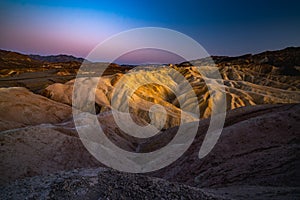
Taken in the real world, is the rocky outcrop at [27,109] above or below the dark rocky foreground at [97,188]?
below

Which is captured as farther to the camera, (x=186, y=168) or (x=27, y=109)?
(x=27, y=109)

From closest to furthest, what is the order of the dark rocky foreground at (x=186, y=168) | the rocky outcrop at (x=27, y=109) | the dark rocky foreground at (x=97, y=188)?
the dark rocky foreground at (x=97, y=188) < the dark rocky foreground at (x=186, y=168) < the rocky outcrop at (x=27, y=109)

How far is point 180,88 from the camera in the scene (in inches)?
1623

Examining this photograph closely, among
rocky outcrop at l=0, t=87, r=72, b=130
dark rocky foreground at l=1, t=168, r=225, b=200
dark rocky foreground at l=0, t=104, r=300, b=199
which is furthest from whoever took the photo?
rocky outcrop at l=0, t=87, r=72, b=130

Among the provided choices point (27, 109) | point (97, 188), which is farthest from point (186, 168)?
point (27, 109)

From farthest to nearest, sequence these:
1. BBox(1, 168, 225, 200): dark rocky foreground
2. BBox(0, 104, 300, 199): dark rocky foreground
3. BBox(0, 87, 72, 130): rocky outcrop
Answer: BBox(0, 87, 72, 130): rocky outcrop
BBox(0, 104, 300, 199): dark rocky foreground
BBox(1, 168, 225, 200): dark rocky foreground

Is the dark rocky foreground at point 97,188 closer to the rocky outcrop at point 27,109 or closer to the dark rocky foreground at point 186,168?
the dark rocky foreground at point 186,168

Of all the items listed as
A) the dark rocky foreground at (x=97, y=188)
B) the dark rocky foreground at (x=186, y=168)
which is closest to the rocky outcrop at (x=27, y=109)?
the dark rocky foreground at (x=186, y=168)

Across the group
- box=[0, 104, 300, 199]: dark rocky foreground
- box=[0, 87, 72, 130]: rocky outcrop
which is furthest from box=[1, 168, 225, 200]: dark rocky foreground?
box=[0, 87, 72, 130]: rocky outcrop

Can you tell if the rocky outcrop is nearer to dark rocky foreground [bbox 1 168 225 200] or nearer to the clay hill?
the clay hill

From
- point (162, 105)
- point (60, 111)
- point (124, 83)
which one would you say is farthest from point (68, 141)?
point (124, 83)

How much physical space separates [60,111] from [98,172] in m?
16.3

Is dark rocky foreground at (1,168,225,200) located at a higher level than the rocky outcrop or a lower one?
higher

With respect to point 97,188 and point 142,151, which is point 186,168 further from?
point 97,188
